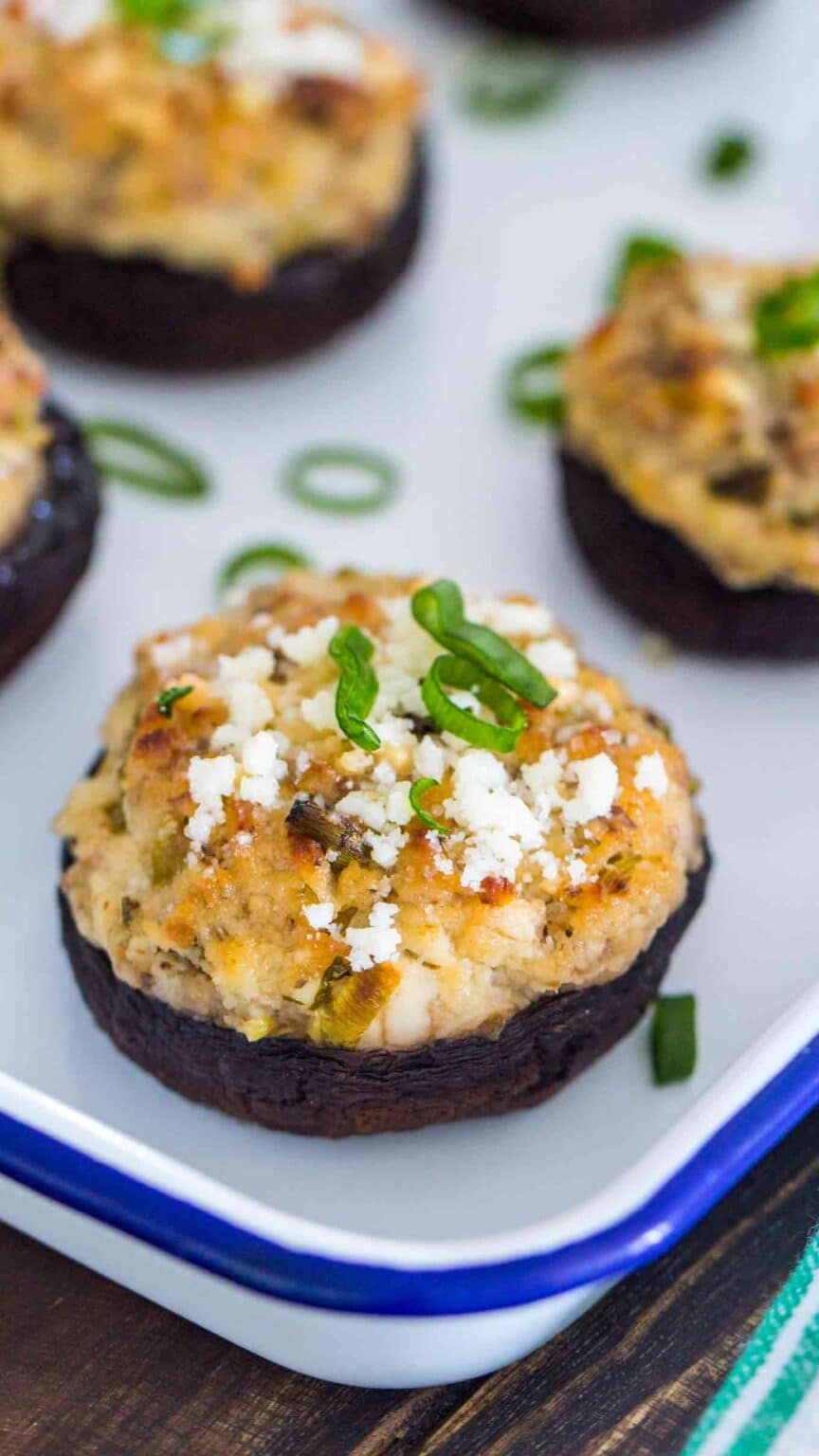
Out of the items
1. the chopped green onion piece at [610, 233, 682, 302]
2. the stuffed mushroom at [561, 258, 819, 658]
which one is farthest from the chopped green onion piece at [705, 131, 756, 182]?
the stuffed mushroom at [561, 258, 819, 658]

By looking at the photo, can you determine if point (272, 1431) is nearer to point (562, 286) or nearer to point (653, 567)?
point (653, 567)

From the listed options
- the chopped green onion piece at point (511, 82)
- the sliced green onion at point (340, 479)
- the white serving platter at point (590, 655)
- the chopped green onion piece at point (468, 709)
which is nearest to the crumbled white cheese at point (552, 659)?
the chopped green onion piece at point (468, 709)

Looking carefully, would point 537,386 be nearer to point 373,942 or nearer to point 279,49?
point 279,49

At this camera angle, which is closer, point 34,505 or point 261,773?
point 261,773

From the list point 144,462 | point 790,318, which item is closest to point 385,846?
point 790,318

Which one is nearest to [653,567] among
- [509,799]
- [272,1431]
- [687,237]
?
[509,799]

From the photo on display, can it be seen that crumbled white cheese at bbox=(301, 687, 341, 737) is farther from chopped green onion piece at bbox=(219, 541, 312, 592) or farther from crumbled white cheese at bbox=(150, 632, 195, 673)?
chopped green onion piece at bbox=(219, 541, 312, 592)

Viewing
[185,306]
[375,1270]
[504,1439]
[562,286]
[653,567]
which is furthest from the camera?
[562,286]
